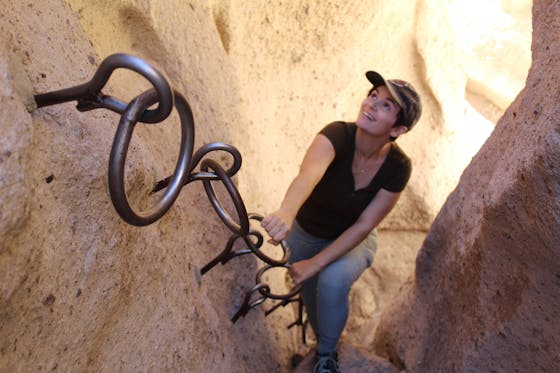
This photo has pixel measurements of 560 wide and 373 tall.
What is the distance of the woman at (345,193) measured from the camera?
1.34m

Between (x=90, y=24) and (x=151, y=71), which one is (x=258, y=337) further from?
(x=151, y=71)

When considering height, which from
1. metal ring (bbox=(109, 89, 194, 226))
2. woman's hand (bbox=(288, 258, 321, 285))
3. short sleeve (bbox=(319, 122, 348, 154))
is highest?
metal ring (bbox=(109, 89, 194, 226))

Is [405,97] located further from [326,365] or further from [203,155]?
[326,365]

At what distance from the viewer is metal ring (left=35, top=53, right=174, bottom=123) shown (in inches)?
23.1

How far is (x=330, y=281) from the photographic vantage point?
56.7 inches

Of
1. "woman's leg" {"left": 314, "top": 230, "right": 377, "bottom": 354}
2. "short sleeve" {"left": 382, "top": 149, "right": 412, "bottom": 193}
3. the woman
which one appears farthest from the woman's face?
"woman's leg" {"left": 314, "top": 230, "right": 377, "bottom": 354}

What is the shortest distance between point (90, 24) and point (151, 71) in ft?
2.19

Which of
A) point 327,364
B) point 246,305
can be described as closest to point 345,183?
point 246,305

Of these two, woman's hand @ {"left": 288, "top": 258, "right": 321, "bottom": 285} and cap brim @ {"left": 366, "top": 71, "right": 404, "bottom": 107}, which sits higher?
cap brim @ {"left": 366, "top": 71, "right": 404, "bottom": 107}

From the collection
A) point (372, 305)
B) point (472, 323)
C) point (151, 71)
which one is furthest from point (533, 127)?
point (372, 305)

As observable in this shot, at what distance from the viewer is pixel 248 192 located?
1.74 metres

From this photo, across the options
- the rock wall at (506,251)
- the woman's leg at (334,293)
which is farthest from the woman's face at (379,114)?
the woman's leg at (334,293)

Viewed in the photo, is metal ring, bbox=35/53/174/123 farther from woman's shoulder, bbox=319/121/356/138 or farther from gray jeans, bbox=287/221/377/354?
gray jeans, bbox=287/221/377/354

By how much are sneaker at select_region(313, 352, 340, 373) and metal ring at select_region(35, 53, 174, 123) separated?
1.08 metres
